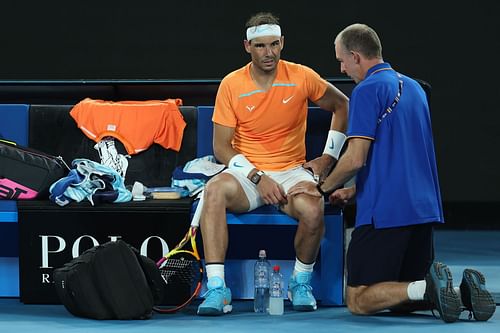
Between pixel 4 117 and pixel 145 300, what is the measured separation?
1741 mm

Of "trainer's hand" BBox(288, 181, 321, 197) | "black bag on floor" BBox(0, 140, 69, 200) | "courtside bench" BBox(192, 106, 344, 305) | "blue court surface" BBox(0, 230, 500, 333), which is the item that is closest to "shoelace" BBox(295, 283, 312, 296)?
"blue court surface" BBox(0, 230, 500, 333)

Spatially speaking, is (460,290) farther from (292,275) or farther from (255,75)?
(255,75)

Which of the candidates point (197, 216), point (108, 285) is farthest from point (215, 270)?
point (108, 285)

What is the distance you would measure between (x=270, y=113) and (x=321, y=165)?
1.26 feet

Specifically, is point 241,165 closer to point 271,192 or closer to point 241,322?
point 271,192

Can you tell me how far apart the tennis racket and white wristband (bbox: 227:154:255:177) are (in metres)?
0.25

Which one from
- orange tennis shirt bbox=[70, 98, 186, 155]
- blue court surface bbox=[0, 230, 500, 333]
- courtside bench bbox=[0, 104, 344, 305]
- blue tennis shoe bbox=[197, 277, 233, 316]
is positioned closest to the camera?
blue court surface bbox=[0, 230, 500, 333]

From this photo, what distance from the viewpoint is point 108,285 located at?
5.71 m

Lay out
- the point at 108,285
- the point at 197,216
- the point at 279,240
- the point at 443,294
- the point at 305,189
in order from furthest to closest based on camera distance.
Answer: the point at 279,240 → the point at 197,216 → the point at 305,189 → the point at 108,285 → the point at 443,294

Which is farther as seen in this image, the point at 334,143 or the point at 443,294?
the point at 334,143

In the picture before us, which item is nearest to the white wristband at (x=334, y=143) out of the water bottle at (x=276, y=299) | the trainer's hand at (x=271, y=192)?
the trainer's hand at (x=271, y=192)

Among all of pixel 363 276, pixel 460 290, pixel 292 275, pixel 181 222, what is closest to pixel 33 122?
pixel 181 222

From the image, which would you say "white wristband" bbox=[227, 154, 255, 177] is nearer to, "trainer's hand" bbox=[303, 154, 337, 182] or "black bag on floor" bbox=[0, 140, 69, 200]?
"trainer's hand" bbox=[303, 154, 337, 182]

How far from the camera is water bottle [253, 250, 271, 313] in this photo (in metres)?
6.13
